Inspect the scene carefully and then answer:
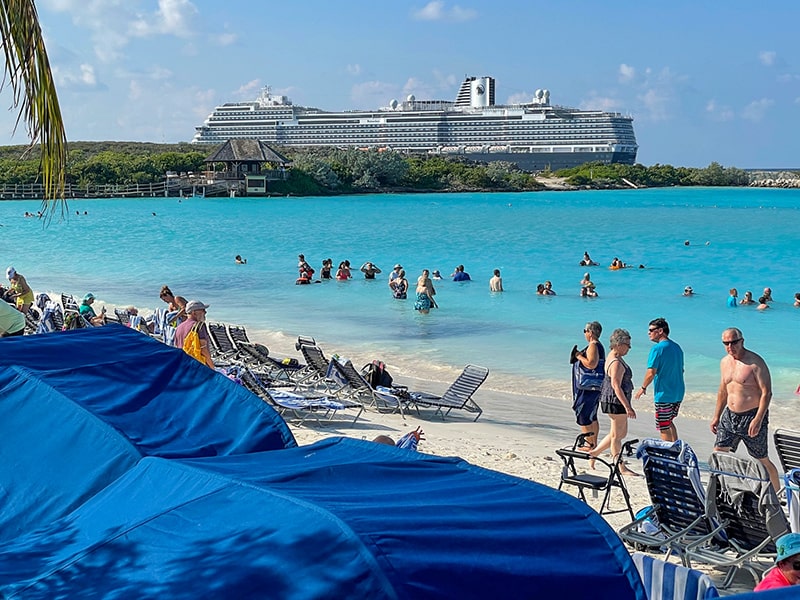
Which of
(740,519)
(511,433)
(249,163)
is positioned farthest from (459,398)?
(249,163)

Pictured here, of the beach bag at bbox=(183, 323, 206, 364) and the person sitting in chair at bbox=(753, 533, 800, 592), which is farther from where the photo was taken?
the beach bag at bbox=(183, 323, 206, 364)

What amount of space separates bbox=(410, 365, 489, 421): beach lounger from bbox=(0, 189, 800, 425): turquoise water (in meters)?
2.06

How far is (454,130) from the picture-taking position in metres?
127

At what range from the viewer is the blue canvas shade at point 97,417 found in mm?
3990

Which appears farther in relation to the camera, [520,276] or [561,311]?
[520,276]

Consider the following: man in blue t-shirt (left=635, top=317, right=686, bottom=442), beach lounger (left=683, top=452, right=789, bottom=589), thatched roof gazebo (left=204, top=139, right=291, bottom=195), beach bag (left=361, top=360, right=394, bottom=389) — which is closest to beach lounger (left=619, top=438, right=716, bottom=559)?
beach lounger (left=683, top=452, right=789, bottom=589)

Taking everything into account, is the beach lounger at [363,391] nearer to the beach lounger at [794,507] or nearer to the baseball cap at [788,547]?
the beach lounger at [794,507]

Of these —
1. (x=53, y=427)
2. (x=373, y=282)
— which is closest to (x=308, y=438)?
(x=53, y=427)

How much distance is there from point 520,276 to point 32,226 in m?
34.0

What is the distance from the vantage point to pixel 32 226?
5253 cm

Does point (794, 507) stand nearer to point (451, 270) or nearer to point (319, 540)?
point (319, 540)

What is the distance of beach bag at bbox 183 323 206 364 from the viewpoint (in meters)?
7.70

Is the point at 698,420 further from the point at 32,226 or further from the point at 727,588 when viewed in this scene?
the point at 32,226

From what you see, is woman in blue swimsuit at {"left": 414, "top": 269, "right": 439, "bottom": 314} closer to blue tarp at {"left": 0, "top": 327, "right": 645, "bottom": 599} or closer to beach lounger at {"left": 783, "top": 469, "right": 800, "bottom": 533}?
beach lounger at {"left": 783, "top": 469, "right": 800, "bottom": 533}
